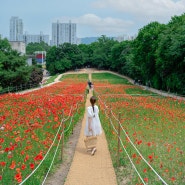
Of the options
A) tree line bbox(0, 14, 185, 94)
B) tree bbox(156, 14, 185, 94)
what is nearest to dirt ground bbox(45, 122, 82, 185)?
tree bbox(156, 14, 185, 94)

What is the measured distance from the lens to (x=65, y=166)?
969cm

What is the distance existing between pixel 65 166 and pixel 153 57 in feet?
146

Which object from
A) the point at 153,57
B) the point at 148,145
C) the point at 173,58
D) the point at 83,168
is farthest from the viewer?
the point at 153,57

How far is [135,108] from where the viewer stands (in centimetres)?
2188

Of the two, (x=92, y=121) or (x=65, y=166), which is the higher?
(x=92, y=121)

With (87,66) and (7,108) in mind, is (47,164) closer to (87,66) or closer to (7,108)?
(7,108)

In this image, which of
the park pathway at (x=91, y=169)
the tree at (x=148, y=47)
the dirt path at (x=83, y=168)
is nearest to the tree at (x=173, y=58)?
the tree at (x=148, y=47)

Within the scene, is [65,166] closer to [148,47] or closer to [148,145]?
[148,145]

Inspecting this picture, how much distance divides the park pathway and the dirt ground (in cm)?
13

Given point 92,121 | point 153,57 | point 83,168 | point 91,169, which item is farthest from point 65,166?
point 153,57

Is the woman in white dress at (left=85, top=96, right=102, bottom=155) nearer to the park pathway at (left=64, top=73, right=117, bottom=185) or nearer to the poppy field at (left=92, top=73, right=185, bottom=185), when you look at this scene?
the park pathway at (left=64, top=73, right=117, bottom=185)

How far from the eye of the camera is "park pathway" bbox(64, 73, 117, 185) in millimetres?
8273

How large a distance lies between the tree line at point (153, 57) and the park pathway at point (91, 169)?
26.9 meters

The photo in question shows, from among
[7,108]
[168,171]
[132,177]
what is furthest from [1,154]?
[7,108]
